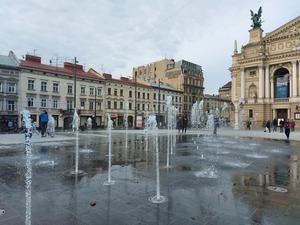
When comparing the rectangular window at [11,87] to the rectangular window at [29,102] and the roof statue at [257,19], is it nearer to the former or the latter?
the rectangular window at [29,102]

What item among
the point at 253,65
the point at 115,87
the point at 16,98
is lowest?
the point at 16,98

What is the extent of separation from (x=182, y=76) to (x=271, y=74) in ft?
90.8

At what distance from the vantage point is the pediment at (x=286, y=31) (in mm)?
41213

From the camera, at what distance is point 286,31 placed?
140ft

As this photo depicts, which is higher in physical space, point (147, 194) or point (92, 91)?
point (92, 91)

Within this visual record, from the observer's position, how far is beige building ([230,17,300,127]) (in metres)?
41.5

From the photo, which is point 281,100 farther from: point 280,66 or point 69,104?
point 69,104

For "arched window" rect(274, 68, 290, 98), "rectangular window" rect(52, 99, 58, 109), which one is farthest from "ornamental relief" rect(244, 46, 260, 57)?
"rectangular window" rect(52, 99, 58, 109)

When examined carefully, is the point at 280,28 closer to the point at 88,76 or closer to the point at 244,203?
the point at 88,76

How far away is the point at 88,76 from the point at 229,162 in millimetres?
41820

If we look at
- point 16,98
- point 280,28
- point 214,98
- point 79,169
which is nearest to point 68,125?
point 16,98

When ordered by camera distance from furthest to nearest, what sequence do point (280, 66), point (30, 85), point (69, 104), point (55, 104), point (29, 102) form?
point (280, 66), point (69, 104), point (55, 104), point (30, 85), point (29, 102)

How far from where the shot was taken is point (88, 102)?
149 feet

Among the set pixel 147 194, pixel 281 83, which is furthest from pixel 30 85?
pixel 281 83
